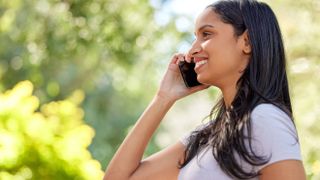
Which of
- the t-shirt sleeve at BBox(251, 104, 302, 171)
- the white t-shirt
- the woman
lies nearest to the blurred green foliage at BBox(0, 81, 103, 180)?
the woman

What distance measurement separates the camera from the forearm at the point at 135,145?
2.40 m

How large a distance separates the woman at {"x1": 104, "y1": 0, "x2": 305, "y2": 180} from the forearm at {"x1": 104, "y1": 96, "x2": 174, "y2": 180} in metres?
0.18

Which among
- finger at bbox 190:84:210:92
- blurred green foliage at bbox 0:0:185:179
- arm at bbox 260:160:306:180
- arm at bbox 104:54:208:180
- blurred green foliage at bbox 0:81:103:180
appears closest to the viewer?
arm at bbox 260:160:306:180

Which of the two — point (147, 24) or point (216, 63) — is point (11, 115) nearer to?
point (216, 63)

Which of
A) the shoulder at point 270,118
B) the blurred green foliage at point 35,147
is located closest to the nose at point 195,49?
the shoulder at point 270,118

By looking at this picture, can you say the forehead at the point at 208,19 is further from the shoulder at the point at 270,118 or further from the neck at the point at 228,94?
the shoulder at the point at 270,118

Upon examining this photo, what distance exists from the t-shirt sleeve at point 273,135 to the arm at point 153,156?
1.49 ft

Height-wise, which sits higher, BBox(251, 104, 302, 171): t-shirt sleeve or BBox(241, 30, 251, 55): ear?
BBox(241, 30, 251, 55): ear

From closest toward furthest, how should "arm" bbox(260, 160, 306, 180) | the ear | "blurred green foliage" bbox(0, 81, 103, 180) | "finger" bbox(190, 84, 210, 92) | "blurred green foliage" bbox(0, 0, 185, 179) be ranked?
"arm" bbox(260, 160, 306, 180), the ear, "finger" bbox(190, 84, 210, 92), "blurred green foliage" bbox(0, 81, 103, 180), "blurred green foliage" bbox(0, 0, 185, 179)

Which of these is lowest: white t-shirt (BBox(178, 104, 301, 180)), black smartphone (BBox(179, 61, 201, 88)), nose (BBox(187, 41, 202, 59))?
white t-shirt (BBox(178, 104, 301, 180))

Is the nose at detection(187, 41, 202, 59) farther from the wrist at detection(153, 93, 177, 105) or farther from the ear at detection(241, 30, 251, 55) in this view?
the wrist at detection(153, 93, 177, 105)

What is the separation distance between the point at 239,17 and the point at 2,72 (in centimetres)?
943

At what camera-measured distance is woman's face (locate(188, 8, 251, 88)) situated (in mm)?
2037

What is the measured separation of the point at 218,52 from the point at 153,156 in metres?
0.49
